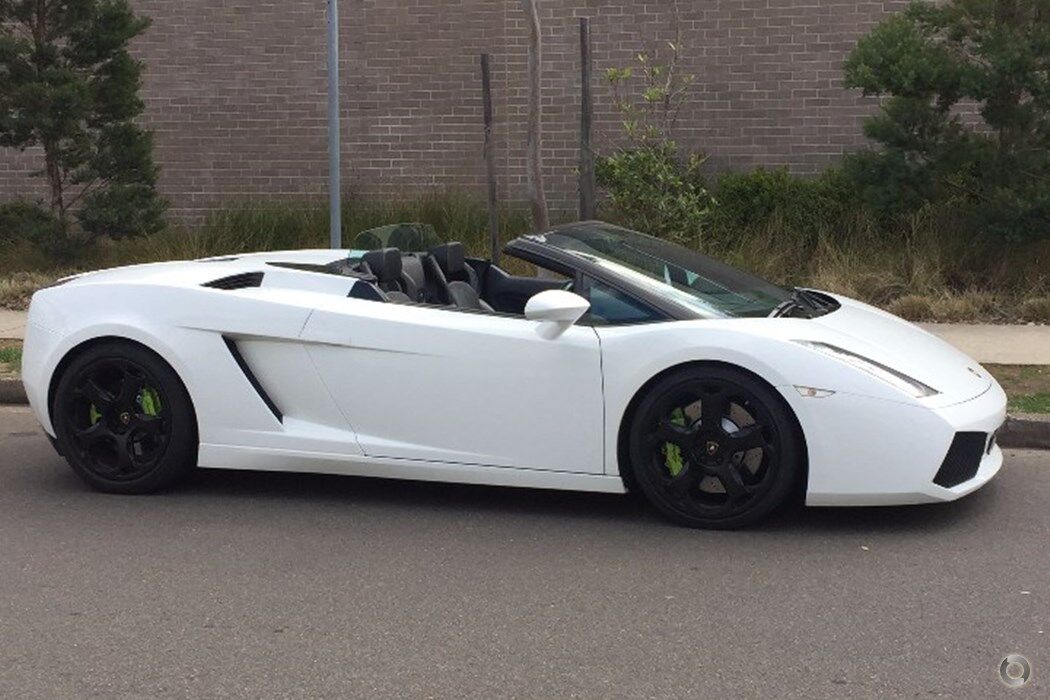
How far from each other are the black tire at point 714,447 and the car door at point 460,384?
0.76ft

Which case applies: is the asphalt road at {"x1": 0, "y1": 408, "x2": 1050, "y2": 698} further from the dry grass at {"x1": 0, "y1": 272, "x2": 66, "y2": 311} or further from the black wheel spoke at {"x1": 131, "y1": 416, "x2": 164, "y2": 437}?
the dry grass at {"x1": 0, "y1": 272, "x2": 66, "y2": 311}

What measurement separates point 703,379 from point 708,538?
63 centimetres

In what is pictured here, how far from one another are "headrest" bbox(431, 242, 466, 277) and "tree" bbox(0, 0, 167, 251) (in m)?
7.12

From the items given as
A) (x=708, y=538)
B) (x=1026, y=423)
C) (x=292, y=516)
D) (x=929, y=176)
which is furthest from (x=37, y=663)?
(x=929, y=176)

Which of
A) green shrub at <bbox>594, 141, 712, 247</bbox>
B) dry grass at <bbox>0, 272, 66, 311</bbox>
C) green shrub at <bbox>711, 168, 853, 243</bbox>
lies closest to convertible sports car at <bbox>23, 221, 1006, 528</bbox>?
green shrub at <bbox>594, 141, 712, 247</bbox>

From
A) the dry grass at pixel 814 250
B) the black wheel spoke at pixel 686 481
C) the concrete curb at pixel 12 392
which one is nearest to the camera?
the black wheel spoke at pixel 686 481

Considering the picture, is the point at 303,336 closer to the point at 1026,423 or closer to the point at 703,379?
the point at 703,379

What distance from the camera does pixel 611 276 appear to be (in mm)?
6414

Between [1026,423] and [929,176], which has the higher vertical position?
[929,176]

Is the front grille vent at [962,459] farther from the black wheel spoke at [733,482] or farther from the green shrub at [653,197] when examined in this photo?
the green shrub at [653,197]

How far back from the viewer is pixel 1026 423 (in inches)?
303
